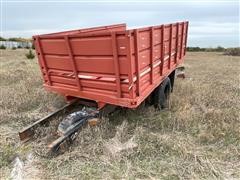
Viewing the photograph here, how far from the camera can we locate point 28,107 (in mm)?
5039

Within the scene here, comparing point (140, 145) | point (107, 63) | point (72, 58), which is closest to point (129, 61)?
point (107, 63)

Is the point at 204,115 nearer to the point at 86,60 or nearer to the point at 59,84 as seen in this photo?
the point at 86,60

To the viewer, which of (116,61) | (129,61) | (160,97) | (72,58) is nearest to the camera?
(129,61)

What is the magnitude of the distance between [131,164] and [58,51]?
80.9 inches

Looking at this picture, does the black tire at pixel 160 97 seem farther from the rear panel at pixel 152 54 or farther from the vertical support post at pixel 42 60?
the vertical support post at pixel 42 60

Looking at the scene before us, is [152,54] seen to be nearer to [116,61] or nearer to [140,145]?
[116,61]

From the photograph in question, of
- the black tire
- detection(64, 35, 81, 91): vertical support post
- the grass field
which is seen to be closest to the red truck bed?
detection(64, 35, 81, 91): vertical support post

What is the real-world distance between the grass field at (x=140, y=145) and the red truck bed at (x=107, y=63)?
0.60 metres

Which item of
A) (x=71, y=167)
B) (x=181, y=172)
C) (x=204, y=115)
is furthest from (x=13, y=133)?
(x=204, y=115)

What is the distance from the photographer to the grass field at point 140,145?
9.70 feet

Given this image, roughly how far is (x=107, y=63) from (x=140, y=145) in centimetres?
122

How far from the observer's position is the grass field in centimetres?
296

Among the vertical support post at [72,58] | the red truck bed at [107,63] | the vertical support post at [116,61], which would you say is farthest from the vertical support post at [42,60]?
the vertical support post at [116,61]

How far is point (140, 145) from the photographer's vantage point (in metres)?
3.42
